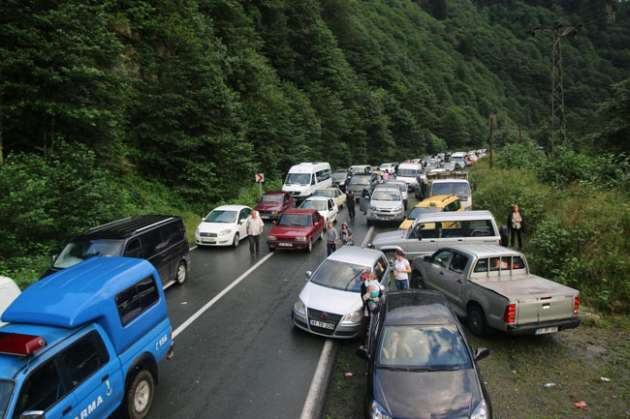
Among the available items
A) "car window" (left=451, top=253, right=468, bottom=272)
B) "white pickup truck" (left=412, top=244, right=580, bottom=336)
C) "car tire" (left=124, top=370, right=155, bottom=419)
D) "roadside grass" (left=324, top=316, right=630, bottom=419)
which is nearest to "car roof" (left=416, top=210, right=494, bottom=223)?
"white pickup truck" (left=412, top=244, right=580, bottom=336)

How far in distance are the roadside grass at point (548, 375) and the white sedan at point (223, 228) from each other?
9.73m

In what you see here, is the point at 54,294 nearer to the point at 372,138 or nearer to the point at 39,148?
the point at 39,148

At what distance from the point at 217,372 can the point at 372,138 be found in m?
57.5

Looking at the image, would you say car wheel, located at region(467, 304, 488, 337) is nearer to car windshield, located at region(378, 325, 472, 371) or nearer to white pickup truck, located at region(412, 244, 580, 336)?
white pickup truck, located at region(412, 244, 580, 336)

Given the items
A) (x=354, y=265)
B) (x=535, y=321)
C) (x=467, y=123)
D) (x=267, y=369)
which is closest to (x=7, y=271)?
(x=267, y=369)

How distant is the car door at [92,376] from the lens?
5.23 meters

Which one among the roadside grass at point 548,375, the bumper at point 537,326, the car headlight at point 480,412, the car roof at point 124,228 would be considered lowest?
the roadside grass at point 548,375

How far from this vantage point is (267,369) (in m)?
7.78

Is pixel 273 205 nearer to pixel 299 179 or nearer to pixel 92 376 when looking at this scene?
pixel 299 179

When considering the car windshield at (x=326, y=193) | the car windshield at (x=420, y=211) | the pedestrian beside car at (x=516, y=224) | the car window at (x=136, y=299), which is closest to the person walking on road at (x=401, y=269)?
the car window at (x=136, y=299)

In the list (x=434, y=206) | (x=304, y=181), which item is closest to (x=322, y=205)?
(x=434, y=206)

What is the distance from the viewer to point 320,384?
729 cm

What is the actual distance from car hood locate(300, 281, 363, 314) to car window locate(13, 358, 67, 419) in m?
5.00

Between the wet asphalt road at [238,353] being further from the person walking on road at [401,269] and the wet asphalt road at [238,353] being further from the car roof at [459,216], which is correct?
the car roof at [459,216]
